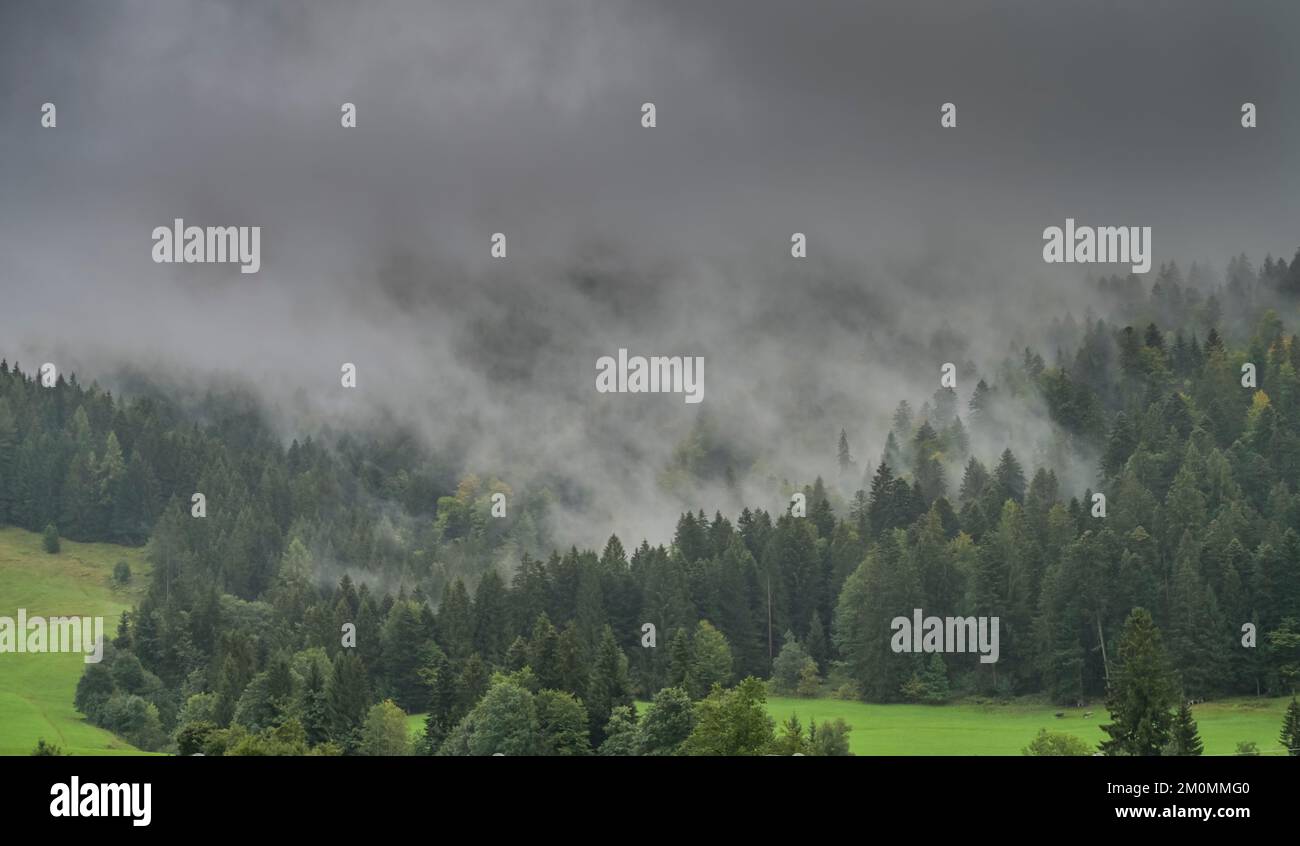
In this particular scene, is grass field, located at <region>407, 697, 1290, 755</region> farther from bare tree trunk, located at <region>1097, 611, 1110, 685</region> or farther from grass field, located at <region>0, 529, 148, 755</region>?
grass field, located at <region>0, 529, 148, 755</region>

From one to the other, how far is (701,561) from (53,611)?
48.9 meters

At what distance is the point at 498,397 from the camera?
142 m

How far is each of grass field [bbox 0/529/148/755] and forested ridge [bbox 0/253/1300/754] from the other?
1.75m

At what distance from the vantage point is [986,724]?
8888 centimetres

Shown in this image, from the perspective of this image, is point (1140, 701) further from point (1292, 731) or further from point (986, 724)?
point (986, 724)

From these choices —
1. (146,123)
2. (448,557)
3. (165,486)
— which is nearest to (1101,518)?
(448,557)

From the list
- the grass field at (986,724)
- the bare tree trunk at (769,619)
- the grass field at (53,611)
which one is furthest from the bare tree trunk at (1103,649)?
the grass field at (53,611)

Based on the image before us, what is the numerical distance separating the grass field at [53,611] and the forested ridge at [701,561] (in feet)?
5.75

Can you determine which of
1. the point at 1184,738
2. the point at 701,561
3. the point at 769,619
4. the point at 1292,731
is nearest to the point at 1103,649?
the point at 1292,731

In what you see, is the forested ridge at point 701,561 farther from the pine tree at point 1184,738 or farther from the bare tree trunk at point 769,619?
→ the pine tree at point 1184,738

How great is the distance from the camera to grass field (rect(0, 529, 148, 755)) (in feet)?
306

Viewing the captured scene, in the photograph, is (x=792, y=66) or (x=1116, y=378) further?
(x=1116, y=378)
